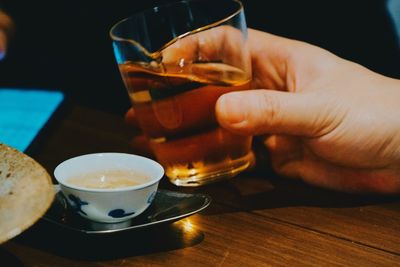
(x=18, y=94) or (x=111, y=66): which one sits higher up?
(x=18, y=94)

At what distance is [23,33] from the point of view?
7.95 ft

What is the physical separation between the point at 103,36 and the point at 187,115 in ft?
4.38

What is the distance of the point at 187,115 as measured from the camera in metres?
0.97

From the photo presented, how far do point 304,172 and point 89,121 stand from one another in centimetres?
63

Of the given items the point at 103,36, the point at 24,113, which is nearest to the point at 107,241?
the point at 24,113

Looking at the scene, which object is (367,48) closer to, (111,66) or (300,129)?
(300,129)

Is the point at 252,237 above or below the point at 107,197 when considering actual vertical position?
below

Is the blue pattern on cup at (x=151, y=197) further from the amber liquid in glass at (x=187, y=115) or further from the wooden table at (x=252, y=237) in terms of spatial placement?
the amber liquid in glass at (x=187, y=115)

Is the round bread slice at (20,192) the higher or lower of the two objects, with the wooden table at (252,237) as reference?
higher

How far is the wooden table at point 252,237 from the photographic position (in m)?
0.83

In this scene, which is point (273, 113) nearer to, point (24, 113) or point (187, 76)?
point (187, 76)

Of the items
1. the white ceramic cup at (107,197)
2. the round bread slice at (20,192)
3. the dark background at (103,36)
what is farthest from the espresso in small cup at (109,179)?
the dark background at (103,36)

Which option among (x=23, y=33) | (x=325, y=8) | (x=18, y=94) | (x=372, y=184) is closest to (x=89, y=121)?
(x=18, y=94)

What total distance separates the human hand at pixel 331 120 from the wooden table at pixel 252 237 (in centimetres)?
5
